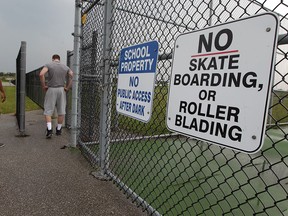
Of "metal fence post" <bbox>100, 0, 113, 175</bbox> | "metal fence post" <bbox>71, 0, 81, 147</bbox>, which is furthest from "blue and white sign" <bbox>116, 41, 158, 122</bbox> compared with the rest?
"metal fence post" <bbox>71, 0, 81, 147</bbox>

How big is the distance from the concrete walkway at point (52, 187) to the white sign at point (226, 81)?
146cm

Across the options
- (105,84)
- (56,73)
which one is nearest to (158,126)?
(105,84)

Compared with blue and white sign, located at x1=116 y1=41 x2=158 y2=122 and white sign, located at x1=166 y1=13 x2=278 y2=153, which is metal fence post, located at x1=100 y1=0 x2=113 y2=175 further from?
white sign, located at x1=166 y1=13 x2=278 y2=153

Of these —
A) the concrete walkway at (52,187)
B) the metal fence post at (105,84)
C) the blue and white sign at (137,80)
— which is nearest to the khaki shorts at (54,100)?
the concrete walkway at (52,187)

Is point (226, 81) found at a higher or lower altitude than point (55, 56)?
lower

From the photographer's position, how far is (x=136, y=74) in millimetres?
2510

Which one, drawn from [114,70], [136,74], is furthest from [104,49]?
[136,74]

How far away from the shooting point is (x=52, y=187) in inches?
125

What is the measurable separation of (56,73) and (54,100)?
614 mm

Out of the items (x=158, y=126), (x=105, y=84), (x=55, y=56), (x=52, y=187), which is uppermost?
(x=55, y=56)

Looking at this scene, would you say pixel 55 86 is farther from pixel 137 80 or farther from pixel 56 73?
pixel 137 80

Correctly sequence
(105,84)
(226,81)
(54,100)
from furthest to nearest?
(54,100)
(105,84)
(226,81)

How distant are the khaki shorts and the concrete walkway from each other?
133 cm

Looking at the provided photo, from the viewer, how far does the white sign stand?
1.31m
